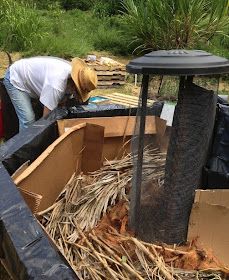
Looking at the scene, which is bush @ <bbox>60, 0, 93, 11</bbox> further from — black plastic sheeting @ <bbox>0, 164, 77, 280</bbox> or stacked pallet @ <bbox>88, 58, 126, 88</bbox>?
black plastic sheeting @ <bbox>0, 164, 77, 280</bbox>

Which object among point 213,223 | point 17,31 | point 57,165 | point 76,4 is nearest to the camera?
point 213,223

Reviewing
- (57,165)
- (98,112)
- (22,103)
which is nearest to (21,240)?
(57,165)

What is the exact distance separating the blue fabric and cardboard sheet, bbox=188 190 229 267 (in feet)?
7.39

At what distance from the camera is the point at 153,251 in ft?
6.63

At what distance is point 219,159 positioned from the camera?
2.40 meters

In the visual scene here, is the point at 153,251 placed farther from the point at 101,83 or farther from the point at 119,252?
the point at 101,83

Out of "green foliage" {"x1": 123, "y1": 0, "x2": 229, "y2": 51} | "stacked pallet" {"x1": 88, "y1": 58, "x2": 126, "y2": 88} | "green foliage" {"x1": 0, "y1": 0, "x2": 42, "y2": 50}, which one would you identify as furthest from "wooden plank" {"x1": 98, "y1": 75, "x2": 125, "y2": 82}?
"green foliage" {"x1": 0, "y1": 0, "x2": 42, "y2": 50}

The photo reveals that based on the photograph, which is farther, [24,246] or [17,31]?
[17,31]

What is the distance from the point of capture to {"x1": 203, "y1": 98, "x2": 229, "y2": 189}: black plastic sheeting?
2355 mm

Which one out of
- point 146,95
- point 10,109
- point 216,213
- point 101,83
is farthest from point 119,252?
point 101,83

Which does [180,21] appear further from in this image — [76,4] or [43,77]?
[76,4]

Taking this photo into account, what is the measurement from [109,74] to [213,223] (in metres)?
5.85

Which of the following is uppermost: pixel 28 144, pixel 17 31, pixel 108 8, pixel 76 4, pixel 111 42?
pixel 28 144

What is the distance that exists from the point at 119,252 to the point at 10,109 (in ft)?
9.15
